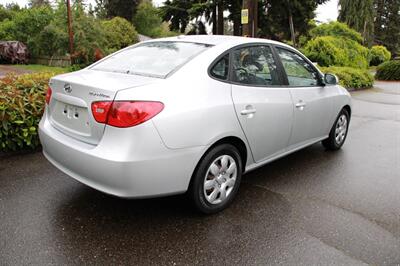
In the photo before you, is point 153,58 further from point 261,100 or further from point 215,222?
point 215,222

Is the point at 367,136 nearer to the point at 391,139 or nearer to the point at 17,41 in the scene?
the point at 391,139

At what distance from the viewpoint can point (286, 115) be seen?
3594 mm

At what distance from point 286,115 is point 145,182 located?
1783mm

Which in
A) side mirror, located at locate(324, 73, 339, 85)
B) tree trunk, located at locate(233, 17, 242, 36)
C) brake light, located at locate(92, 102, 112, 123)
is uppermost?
tree trunk, located at locate(233, 17, 242, 36)

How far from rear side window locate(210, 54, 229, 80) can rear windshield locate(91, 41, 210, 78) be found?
21 cm

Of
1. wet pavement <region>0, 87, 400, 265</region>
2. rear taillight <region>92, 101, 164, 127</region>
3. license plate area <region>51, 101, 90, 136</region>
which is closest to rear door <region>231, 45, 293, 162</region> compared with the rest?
wet pavement <region>0, 87, 400, 265</region>

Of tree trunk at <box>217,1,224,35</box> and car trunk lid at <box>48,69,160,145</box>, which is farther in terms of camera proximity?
tree trunk at <box>217,1,224,35</box>

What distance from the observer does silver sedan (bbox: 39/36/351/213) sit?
2.46 metres

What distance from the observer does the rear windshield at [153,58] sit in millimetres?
2977

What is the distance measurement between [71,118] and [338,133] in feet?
12.2

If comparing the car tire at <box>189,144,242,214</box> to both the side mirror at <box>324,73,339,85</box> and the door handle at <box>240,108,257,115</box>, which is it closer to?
the door handle at <box>240,108,257,115</box>

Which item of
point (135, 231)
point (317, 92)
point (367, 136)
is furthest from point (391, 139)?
point (135, 231)

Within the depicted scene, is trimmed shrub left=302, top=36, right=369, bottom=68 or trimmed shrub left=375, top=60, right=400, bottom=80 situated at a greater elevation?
trimmed shrub left=302, top=36, right=369, bottom=68

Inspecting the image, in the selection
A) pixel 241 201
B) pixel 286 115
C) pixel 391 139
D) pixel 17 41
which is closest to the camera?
pixel 241 201
